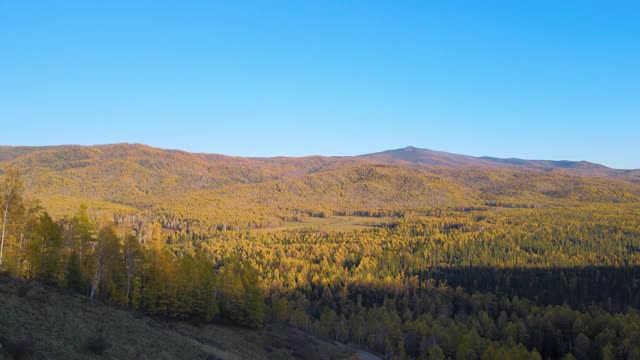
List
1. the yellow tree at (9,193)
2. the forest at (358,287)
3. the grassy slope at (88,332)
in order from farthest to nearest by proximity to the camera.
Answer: the forest at (358,287)
the yellow tree at (9,193)
the grassy slope at (88,332)

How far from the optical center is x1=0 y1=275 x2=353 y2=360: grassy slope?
30750mm

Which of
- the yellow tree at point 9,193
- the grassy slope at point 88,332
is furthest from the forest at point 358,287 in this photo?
the grassy slope at point 88,332

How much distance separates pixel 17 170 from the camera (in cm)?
5056

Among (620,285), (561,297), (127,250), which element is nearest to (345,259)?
(561,297)

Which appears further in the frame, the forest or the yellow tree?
the forest

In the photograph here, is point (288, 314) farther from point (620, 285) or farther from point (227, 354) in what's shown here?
point (620, 285)

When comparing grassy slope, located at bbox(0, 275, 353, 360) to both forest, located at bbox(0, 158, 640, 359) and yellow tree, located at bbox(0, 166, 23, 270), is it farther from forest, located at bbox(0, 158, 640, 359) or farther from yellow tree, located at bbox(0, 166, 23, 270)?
yellow tree, located at bbox(0, 166, 23, 270)

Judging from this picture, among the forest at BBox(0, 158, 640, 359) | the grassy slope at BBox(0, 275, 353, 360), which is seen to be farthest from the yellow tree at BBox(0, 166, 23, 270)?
the grassy slope at BBox(0, 275, 353, 360)

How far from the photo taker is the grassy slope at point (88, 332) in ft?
101

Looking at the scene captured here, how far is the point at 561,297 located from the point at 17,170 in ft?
508

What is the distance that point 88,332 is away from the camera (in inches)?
1441

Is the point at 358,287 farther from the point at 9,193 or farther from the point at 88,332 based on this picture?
the point at 88,332

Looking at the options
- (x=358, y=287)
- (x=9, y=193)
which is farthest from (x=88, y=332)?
(x=358, y=287)

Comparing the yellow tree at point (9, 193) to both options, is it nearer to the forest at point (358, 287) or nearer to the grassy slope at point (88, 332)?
the forest at point (358, 287)
